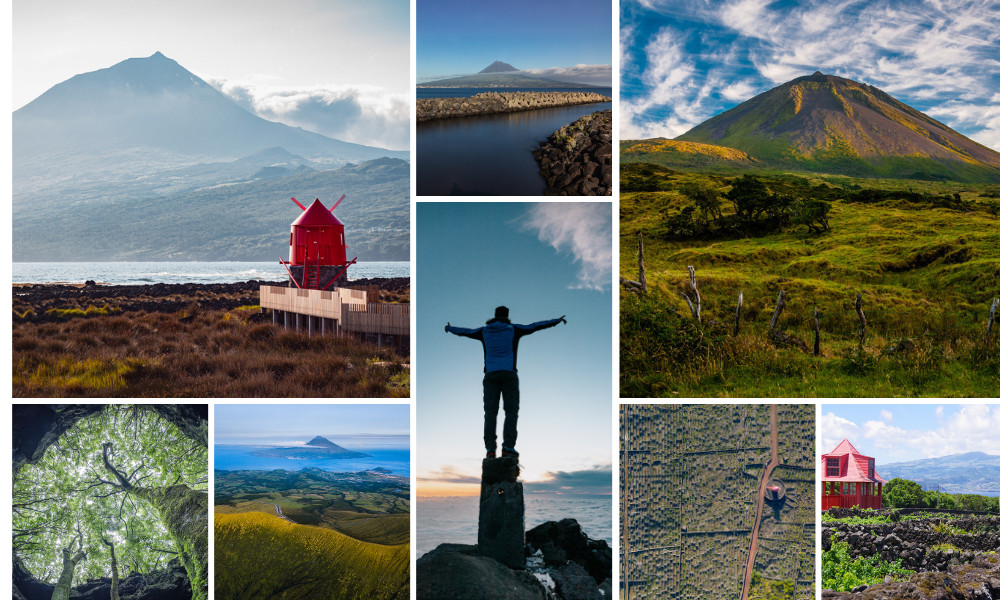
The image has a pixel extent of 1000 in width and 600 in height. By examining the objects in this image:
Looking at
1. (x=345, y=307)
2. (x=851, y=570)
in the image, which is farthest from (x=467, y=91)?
(x=851, y=570)

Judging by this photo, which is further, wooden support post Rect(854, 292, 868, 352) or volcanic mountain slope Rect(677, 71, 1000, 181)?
volcanic mountain slope Rect(677, 71, 1000, 181)

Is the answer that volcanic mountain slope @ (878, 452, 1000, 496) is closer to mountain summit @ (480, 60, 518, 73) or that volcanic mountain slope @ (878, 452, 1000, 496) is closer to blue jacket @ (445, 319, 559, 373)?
blue jacket @ (445, 319, 559, 373)

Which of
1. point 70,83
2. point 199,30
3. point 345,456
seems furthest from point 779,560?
point 70,83

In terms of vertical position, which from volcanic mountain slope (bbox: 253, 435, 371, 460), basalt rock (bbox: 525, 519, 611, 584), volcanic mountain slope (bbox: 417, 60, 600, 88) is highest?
volcanic mountain slope (bbox: 417, 60, 600, 88)

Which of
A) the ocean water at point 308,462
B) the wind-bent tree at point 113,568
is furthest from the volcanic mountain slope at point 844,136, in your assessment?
the wind-bent tree at point 113,568

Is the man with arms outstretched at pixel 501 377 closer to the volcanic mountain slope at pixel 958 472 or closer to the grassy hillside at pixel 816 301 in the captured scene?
the grassy hillside at pixel 816 301

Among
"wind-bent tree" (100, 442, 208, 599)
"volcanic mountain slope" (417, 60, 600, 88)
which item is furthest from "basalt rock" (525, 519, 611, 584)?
"volcanic mountain slope" (417, 60, 600, 88)

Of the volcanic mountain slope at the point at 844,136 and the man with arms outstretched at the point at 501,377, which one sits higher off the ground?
the volcanic mountain slope at the point at 844,136

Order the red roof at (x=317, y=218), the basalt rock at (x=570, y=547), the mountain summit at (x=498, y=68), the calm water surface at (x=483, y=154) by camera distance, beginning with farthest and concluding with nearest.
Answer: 1. the red roof at (x=317, y=218)
2. the mountain summit at (x=498, y=68)
3. the calm water surface at (x=483, y=154)
4. the basalt rock at (x=570, y=547)
